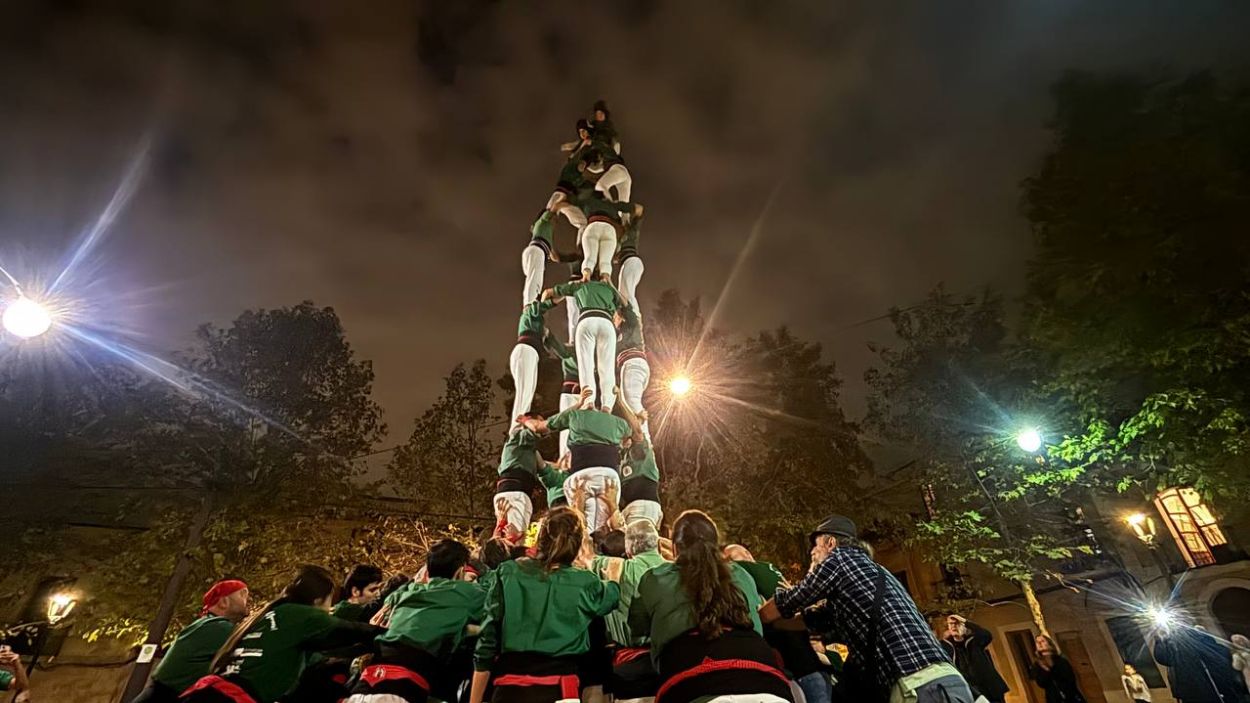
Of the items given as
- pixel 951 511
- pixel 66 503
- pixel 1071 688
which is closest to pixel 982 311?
pixel 951 511

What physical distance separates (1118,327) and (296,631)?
13.1 metres

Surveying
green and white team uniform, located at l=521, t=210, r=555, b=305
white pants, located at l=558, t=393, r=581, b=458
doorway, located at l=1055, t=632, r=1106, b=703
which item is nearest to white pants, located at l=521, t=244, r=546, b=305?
green and white team uniform, located at l=521, t=210, r=555, b=305

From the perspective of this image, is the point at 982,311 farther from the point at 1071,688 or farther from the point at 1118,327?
the point at 1071,688

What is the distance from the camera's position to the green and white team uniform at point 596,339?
7.97 meters

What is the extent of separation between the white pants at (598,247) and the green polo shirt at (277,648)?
6.43 metres

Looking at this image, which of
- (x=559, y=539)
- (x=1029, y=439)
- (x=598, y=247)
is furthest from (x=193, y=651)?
(x=1029, y=439)

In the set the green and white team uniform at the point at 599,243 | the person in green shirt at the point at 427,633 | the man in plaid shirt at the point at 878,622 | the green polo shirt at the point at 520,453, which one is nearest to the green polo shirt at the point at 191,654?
the person in green shirt at the point at 427,633

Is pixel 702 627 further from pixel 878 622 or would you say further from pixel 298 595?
pixel 298 595

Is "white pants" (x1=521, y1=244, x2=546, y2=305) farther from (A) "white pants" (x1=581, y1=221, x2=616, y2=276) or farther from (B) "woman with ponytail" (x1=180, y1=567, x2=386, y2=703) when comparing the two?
(B) "woman with ponytail" (x1=180, y1=567, x2=386, y2=703)

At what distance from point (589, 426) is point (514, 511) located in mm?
1351

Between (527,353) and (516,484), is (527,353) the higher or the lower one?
the higher one

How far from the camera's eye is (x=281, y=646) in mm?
3322

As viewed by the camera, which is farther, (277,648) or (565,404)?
(565,404)

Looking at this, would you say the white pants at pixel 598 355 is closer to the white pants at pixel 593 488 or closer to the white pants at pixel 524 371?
the white pants at pixel 524 371
